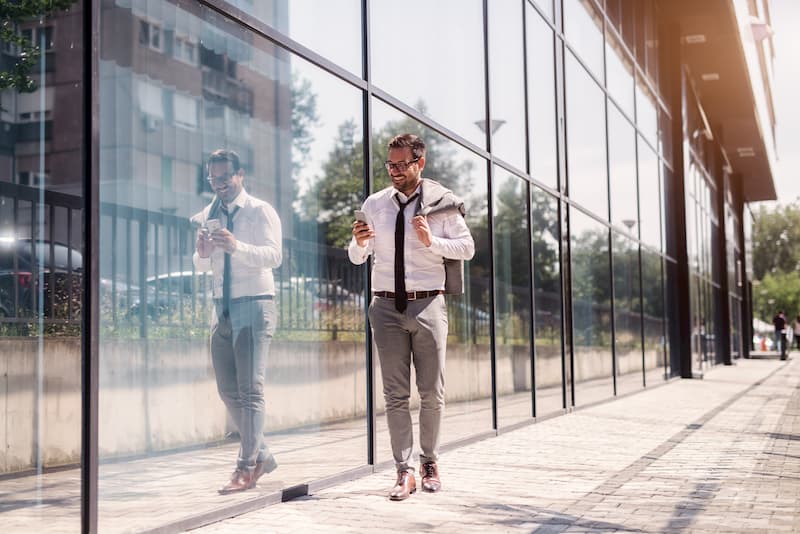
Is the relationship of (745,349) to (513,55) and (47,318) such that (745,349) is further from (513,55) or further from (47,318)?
(47,318)

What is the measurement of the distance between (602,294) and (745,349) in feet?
83.4

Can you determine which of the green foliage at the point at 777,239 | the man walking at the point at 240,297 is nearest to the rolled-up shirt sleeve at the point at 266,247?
the man walking at the point at 240,297

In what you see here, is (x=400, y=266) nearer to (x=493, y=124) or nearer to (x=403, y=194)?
(x=403, y=194)

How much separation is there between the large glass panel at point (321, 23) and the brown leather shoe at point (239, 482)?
244cm

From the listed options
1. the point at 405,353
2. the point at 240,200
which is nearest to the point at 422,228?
the point at 405,353

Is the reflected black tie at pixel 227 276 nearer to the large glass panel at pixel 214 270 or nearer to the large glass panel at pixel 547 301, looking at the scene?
the large glass panel at pixel 214 270

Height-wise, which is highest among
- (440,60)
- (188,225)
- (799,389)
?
(440,60)

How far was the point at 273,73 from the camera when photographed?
18.2ft

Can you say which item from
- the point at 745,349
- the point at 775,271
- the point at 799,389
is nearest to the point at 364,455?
the point at 799,389

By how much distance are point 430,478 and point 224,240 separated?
1.85 meters

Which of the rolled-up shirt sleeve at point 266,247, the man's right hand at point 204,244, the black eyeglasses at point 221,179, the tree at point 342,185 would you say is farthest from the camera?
the tree at point 342,185

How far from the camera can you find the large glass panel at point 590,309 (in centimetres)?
1199

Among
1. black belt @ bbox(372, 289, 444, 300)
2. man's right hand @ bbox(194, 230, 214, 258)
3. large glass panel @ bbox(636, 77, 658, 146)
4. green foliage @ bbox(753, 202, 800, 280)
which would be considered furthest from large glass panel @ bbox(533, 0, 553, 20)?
green foliage @ bbox(753, 202, 800, 280)

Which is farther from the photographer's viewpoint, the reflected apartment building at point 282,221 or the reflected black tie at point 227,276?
the reflected black tie at point 227,276
